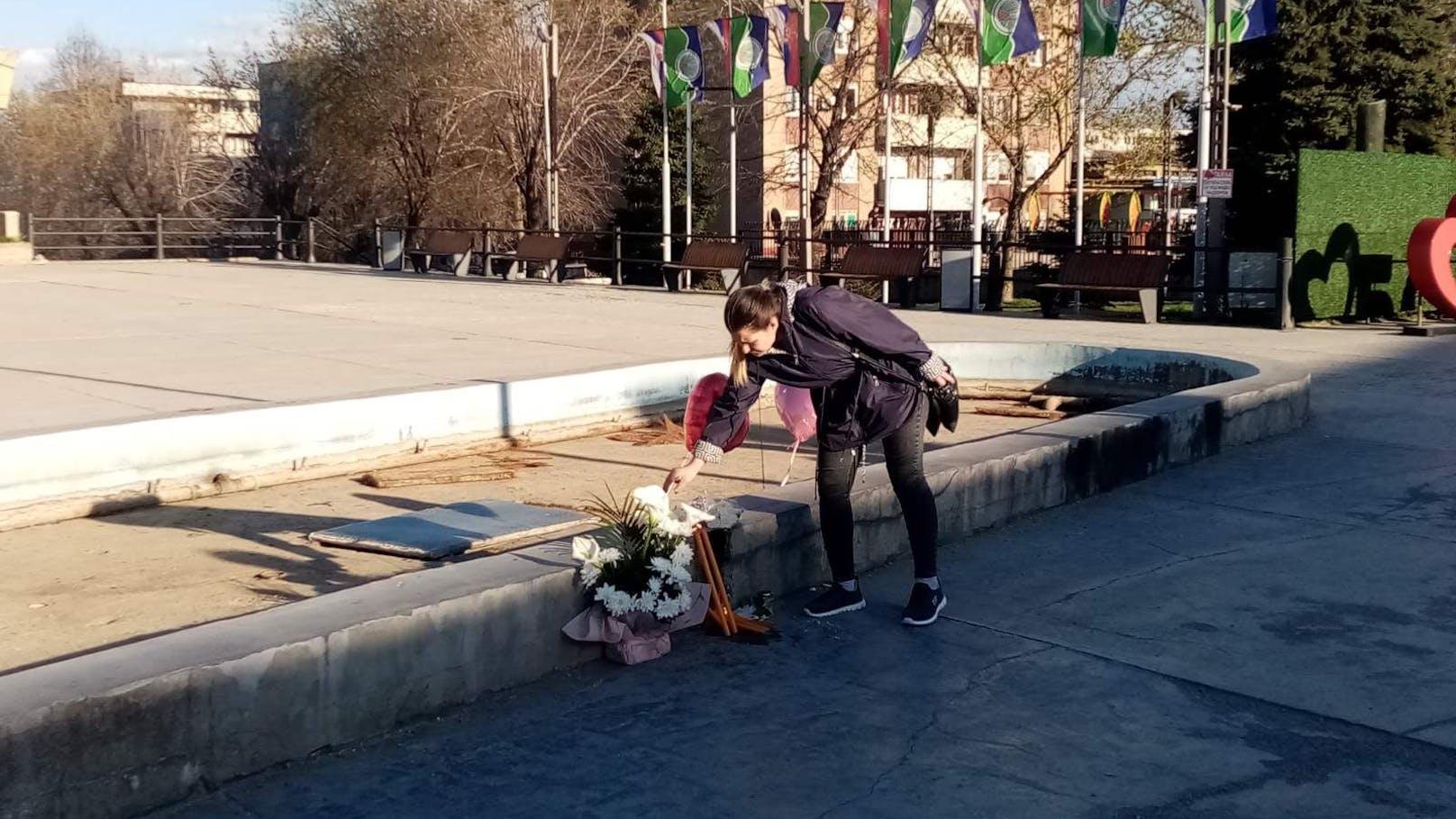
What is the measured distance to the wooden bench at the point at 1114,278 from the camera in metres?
19.8

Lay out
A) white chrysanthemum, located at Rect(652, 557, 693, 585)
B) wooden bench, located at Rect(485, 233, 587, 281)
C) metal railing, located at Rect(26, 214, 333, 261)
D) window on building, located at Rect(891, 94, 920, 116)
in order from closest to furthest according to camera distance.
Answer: white chrysanthemum, located at Rect(652, 557, 693, 585), wooden bench, located at Rect(485, 233, 587, 281), metal railing, located at Rect(26, 214, 333, 261), window on building, located at Rect(891, 94, 920, 116)

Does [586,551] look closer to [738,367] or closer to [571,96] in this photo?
[738,367]

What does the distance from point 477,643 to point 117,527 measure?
12.1 ft

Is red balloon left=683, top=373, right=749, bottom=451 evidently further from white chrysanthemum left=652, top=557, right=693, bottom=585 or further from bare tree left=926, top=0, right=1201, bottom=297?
bare tree left=926, top=0, right=1201, bottom=297

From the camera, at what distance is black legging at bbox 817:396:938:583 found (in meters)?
5.85

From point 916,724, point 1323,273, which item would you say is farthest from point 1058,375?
point 916,724

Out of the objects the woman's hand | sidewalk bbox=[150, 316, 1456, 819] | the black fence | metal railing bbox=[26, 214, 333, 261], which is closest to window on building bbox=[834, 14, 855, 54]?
the black fence

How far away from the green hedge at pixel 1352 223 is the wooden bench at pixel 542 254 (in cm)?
1417

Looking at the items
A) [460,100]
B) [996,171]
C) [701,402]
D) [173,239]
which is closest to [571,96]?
→ [460,100]

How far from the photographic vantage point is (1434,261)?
16.9 m

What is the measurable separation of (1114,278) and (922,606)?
15.5 metres

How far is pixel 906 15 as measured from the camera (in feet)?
79.3

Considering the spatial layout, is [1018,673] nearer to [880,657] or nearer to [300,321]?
[880,657]

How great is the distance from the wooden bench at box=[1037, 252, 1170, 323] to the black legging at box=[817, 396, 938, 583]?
14732 mm
